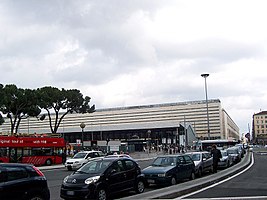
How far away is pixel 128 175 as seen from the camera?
543 inches

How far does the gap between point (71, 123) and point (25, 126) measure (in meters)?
19.9

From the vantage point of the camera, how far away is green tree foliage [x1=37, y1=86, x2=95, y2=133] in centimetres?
5728

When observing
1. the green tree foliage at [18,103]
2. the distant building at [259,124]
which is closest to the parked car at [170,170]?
the green tree foliage at [18,103]

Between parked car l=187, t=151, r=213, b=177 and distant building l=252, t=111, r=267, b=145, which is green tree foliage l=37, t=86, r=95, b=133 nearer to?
parked car l=187, t=151, r=213, b=177

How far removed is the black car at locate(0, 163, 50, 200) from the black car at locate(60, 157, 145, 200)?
67.9 inches

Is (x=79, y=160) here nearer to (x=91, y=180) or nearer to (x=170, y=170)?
(x=170, y=170)

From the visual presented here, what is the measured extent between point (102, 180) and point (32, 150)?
28.0 metres

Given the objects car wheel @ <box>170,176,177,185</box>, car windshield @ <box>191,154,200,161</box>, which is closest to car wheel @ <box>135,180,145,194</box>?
car wheel @ <box>170,176,177,185</box>

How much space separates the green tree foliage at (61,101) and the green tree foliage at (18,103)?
178 centimetres

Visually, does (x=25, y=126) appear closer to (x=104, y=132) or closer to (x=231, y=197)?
(x=104, y=132)

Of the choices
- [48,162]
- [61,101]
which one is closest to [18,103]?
[61,101]

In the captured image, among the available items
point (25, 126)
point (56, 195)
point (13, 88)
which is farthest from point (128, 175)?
point (25, 126)

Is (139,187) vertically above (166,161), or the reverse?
(166,161)

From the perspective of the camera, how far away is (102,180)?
40.3 feet
